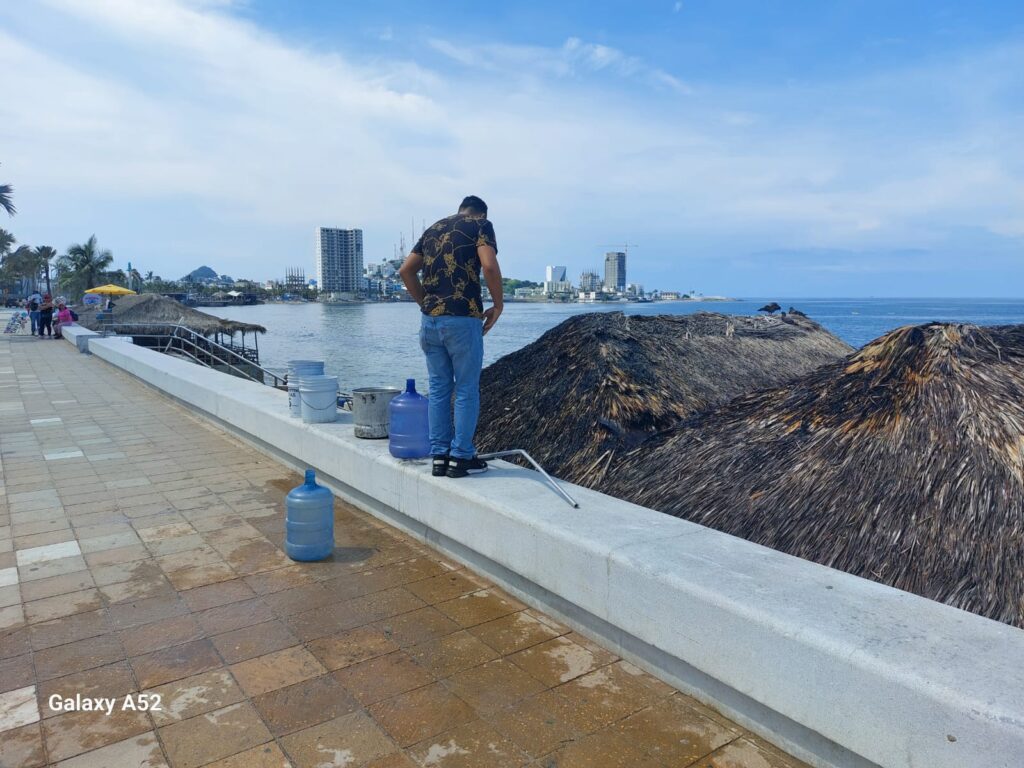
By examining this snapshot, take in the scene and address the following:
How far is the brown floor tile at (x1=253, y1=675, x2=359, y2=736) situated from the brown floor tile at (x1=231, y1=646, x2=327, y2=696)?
49 millimetres

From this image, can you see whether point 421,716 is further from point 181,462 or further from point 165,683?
point 181,462

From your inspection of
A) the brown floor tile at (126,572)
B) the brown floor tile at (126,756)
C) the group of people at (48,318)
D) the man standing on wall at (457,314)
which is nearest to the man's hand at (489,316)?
the man standing on wall at (457,314)

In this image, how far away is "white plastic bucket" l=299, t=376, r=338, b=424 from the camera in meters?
5.84

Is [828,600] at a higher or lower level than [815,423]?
lower

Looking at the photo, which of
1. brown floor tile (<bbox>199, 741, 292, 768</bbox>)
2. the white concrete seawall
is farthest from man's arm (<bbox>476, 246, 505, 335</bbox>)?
brown floor tile (<bbox>199, 741, 292, 768</bbox>)

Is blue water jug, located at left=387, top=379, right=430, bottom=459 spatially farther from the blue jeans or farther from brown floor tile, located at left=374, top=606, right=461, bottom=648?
brown floor tile, located at left=374, top=606, right=461, bottom=648

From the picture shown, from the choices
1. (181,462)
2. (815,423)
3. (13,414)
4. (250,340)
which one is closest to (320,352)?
(250,340)

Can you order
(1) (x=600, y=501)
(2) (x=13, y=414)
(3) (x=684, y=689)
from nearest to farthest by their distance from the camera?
1. (3) (x=684, y=689)
2. (1) (x=600, y=501)
3. (2) (x=13, y=414)

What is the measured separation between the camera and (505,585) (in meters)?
3.89

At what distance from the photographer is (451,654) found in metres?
3.20

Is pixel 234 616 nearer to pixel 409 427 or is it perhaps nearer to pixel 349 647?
pixel 349 647

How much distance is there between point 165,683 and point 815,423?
3880mm

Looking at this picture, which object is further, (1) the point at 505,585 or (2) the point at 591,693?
(1) the point at 505,585

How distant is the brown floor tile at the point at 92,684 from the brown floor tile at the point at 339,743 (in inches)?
34.6
